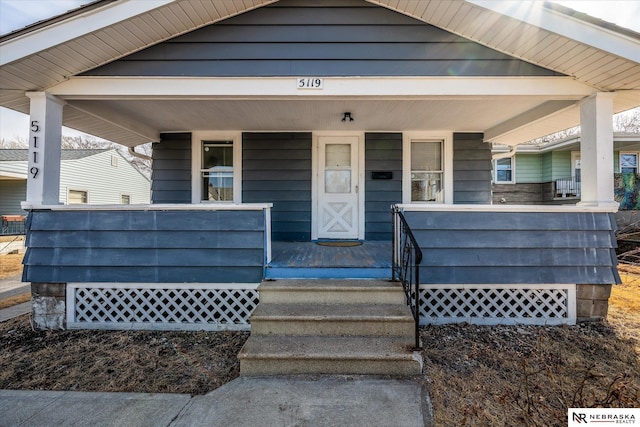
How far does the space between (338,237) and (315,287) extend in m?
2.55

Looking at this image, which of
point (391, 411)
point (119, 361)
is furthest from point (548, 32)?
point (119, 361)

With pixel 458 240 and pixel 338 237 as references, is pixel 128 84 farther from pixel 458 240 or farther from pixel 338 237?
pixel 458 240

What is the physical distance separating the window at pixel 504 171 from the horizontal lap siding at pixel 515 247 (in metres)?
9.86

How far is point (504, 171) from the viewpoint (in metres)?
12.7

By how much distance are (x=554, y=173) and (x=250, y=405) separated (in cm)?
1409

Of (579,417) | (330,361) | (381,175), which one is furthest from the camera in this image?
(381,175)

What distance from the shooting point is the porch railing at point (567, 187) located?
11.5 m

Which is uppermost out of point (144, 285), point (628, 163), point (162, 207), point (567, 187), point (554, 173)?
point (628, 163)

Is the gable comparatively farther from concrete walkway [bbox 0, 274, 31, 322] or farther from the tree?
the tree

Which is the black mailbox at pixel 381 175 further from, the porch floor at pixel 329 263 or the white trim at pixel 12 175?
the white trim at pixel 12 175

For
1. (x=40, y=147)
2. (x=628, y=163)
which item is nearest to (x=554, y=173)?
(x=628, y=163)

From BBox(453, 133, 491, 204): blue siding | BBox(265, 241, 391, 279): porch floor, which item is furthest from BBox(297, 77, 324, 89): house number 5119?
BBox(453, 133, 491, 204): blue siding

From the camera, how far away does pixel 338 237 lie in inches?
227

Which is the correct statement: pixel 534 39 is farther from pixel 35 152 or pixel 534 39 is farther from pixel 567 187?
pixel 567 187
